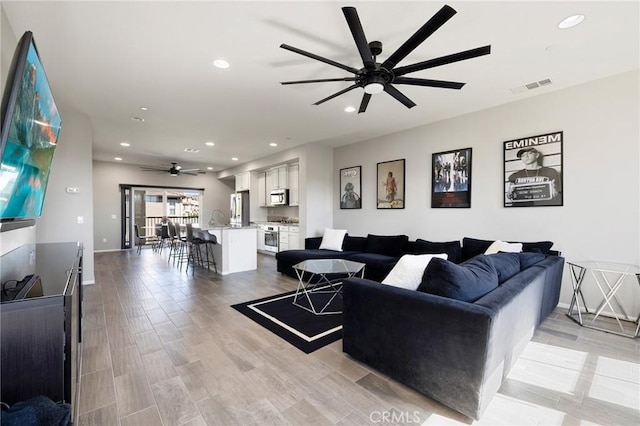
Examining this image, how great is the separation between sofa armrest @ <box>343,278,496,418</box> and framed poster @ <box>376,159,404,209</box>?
3.53m

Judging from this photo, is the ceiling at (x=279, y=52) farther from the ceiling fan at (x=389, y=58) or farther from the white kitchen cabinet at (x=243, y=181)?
the white kitchen cabinet at (x=243, y=181)

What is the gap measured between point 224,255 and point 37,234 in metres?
2.68

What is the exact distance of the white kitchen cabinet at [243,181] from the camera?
29.1 feet

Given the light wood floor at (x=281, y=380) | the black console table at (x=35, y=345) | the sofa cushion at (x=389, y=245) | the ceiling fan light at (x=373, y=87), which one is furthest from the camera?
the sofa cushion at (x=389, y=245)

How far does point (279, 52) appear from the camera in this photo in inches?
108

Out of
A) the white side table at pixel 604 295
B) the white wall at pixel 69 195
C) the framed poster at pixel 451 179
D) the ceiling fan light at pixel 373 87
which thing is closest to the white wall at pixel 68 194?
the white wall at pixel 69 195

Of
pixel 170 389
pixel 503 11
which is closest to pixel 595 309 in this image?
pixel 503 11

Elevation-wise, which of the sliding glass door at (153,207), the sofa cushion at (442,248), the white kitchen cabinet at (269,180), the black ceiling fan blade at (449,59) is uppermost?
the black ceiling fan blade at (449,59)

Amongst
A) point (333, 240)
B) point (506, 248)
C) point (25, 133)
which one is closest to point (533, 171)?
point (506, 248)

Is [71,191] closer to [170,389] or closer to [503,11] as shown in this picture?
[170,389]

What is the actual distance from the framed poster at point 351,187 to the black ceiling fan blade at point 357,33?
3.97 metres

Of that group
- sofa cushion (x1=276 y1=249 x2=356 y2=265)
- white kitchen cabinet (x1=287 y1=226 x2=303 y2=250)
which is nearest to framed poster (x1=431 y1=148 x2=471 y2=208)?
sofa cushion (x1=276 y1=249 x2=356 y2=265)

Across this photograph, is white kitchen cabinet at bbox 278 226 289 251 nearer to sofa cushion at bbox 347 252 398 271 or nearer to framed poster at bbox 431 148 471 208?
sofa cushion at bbox 347 252 398 271

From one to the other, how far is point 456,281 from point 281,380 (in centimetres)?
146
